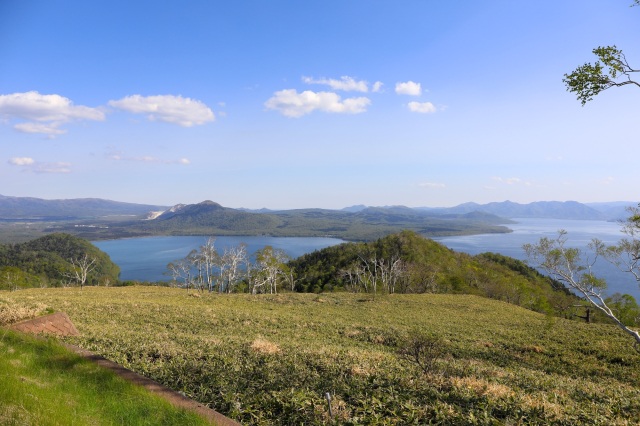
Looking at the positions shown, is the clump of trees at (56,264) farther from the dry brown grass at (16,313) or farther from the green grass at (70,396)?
the green grass at (70,396)

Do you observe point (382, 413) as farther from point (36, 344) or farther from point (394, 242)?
point (394, 242)

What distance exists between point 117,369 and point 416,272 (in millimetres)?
87747

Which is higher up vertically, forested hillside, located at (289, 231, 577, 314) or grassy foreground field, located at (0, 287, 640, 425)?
grassy foreground field, located at (0, 287, 640, 425)

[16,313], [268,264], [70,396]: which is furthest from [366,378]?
[268,264]

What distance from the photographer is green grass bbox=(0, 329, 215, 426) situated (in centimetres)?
546

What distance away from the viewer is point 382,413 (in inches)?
280

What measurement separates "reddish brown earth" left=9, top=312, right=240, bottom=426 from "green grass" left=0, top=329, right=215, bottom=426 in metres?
0.21

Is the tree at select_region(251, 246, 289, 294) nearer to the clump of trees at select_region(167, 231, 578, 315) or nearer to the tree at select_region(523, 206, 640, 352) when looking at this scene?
the clump of trees at select_region(167, 231, 578, 315)

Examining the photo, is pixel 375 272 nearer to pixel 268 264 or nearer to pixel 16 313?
pixel 268 264

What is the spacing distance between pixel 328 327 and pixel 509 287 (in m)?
77.6

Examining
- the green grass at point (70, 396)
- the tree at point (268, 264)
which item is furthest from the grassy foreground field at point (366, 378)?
the tree at point (268, 264)

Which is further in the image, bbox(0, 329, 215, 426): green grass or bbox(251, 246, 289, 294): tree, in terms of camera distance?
bbox(251, 246, 289, 294): tree

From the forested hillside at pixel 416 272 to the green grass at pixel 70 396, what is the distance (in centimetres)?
6840

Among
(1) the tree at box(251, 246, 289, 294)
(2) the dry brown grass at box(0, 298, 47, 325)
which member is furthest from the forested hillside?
(2) the dry brown grass at box(0, 298, 47, 325)
